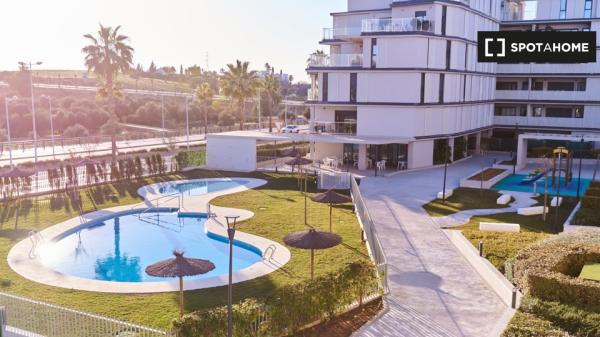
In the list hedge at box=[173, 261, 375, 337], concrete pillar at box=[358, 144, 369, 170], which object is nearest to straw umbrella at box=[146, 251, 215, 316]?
hedge at box=[173, 261, 375, 337]

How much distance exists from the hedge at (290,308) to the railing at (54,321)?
162 cm

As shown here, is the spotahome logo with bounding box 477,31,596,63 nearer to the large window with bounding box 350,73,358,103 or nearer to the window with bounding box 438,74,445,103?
the window with bounding box 438,74,445,103

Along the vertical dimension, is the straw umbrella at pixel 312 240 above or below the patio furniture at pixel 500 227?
above

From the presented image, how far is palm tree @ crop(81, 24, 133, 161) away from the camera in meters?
42.5

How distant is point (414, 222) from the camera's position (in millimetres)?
25297

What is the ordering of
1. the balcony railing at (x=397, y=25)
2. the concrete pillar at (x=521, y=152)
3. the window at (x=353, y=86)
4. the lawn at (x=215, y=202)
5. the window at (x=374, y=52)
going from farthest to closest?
1. the window at (x=353, y=86)
2. the concrete pillar at (x=521, y=152)
3. the window at (x=374, y=52)
4. the balcony railing at (x=397, y=25)
5. the lawn at (x=215, y=202)

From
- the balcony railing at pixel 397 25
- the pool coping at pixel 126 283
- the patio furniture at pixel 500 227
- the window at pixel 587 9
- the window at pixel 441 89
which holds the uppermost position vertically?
the window at pixel 587 9

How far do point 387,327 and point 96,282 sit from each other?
991cm

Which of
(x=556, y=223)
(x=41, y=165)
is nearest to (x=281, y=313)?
(x=556, y=223)

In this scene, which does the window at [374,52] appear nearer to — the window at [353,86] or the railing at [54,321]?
the window at [353,86]

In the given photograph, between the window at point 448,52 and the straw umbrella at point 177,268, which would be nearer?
the straw umbrella at point 177,268

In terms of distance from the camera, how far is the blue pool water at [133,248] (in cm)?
2000

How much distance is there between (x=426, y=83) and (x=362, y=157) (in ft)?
24.9

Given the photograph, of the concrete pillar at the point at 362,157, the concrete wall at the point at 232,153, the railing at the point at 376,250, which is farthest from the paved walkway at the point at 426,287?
the concrete wall at the point at 232,153
